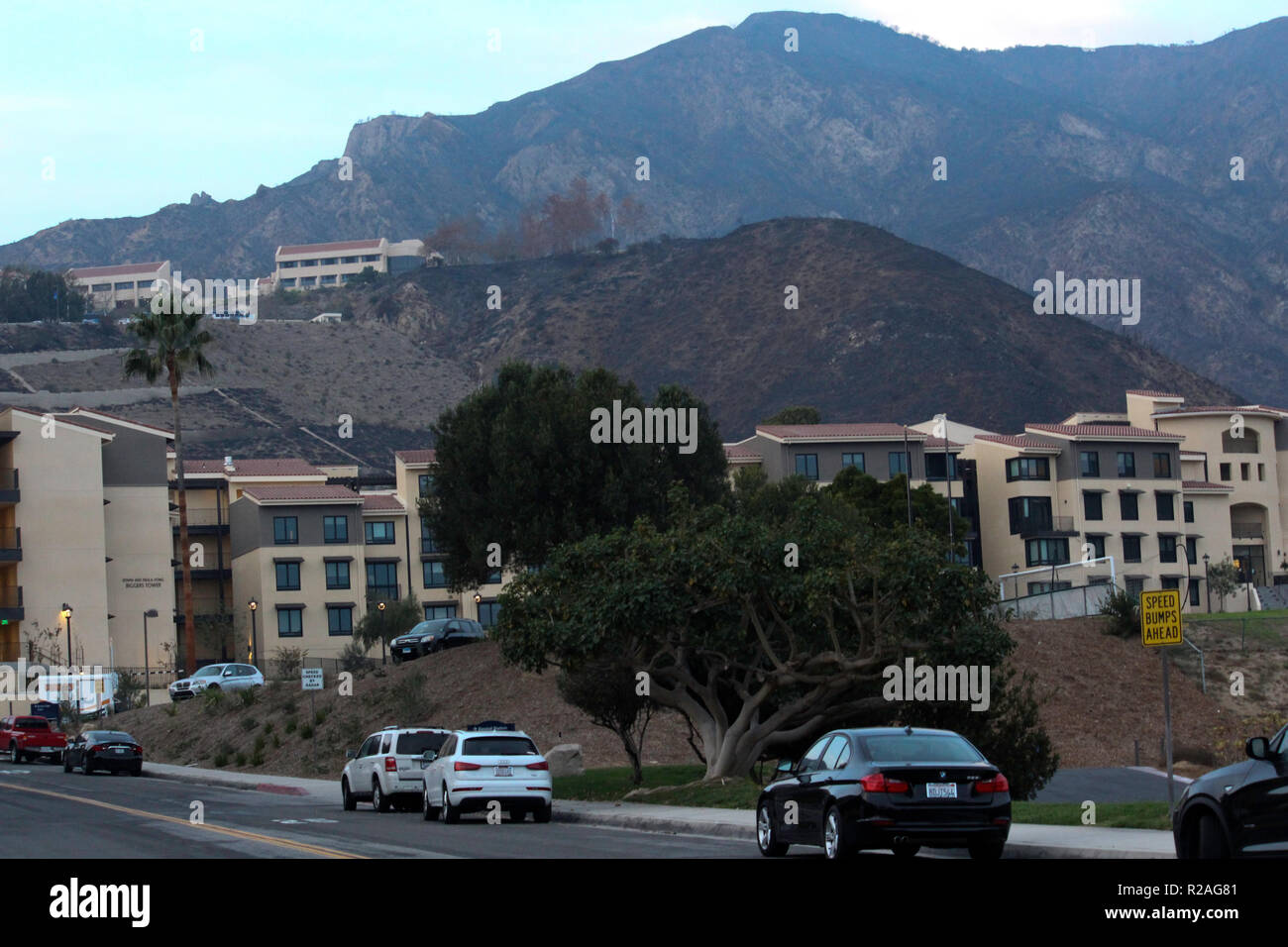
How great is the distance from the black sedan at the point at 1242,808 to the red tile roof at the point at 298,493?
7761 cm

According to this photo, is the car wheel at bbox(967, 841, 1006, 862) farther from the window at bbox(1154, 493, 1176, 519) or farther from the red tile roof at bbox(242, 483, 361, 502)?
the window at bbox(1154, 493, 1176, 519)

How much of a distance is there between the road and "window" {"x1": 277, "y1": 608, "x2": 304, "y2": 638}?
53.1 meters

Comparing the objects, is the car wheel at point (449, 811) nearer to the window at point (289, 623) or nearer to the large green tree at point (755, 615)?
the large green tree at point (755, 615)

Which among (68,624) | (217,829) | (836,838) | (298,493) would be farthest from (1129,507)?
(836,838)

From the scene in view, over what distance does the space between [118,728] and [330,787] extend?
2135 centimetres

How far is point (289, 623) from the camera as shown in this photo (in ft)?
285

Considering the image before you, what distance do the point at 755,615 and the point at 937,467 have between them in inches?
2695

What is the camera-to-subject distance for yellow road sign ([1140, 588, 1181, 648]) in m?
18.3
